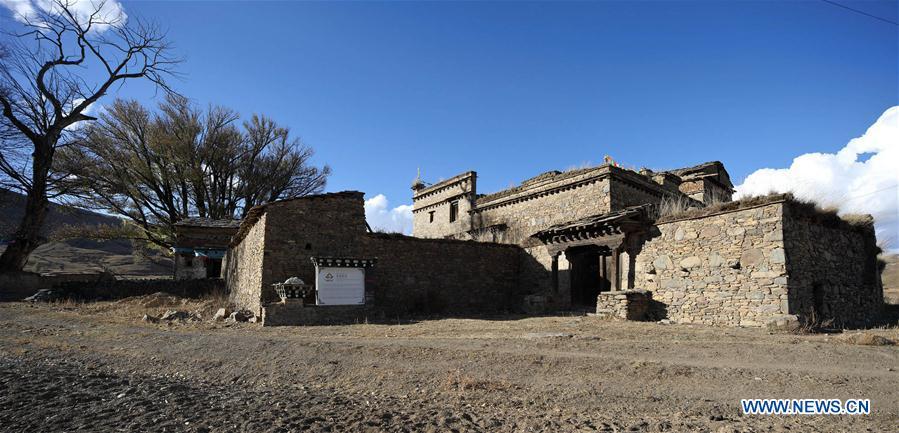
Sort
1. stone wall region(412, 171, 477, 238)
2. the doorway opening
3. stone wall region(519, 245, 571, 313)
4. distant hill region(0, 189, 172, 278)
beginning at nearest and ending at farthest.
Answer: stone wall region(519, 245, 571, 313) → the doorway opening → stone wall region(412, 171, 477, 238) → distant hill region(0, 189, 172, 278)

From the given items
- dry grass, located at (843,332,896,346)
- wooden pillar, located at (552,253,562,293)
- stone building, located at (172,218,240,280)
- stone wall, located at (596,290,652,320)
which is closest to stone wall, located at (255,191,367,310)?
wooden pillar, located at (552,253,562,293)

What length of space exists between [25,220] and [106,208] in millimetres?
3756

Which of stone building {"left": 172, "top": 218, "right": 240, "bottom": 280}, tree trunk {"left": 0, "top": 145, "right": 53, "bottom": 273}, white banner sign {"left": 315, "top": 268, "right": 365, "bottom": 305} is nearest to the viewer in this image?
white banner sign {"left": 315, "top": 268, "right": 365, "bottom": 305}

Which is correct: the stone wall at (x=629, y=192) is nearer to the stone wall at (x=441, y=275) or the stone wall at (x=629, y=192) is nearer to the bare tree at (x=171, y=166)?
the stone wall at (x=441, y=275)

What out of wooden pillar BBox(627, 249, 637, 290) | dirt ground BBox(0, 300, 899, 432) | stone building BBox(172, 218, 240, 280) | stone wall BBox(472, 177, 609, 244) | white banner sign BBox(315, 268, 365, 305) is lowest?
dirt ground BBox(0, 300, 899, 432)

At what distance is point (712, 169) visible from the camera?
84.7 feet

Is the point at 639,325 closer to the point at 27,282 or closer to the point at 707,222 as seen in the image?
the point at 707,222

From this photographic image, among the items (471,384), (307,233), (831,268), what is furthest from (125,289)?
(831,268)

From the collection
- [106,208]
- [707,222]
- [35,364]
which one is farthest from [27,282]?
[707,222]

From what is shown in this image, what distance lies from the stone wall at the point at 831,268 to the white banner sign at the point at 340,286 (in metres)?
11.5

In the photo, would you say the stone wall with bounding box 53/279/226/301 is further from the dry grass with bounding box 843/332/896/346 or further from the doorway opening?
the dry grass with bounding box 843/332/896/346

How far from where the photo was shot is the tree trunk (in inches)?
901

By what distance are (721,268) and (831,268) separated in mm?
3374

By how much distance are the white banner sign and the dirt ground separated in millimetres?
3036
